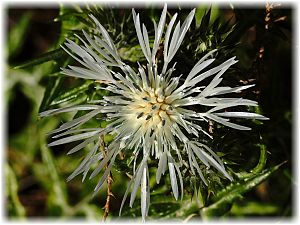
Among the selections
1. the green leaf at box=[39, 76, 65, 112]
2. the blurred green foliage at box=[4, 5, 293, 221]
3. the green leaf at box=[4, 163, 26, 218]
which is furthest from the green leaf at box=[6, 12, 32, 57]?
the green leaf at box=[39, 76, 65, 112]

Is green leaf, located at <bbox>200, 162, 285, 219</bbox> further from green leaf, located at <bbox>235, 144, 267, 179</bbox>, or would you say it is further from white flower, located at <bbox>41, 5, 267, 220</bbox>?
white flower, located at <bbox>41, 5, 267, 220</bbox>

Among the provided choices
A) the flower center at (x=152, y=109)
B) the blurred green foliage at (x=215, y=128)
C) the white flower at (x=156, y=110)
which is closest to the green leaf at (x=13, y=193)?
the blurred green foliage at (x=215, y=128)

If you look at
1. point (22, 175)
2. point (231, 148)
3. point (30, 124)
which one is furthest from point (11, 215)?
point (231, 148)

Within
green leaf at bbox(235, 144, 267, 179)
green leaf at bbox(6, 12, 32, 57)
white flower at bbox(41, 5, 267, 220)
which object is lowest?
green leaf at bbox(235, 144, 267, 179)

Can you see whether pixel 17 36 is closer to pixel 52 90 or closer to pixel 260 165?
pixel 52 90

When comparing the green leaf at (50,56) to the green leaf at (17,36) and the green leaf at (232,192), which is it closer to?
the green leaf at (232,192)

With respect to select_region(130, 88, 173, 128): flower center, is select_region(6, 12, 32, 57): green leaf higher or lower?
higher
